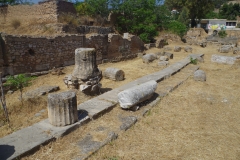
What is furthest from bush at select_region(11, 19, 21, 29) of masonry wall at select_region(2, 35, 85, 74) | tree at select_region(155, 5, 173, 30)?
tree at select_region(155, 5, 173, 30)

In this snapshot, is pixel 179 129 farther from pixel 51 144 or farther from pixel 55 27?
pixel 55 27

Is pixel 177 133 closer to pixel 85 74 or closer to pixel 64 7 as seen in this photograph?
pixel 85 74

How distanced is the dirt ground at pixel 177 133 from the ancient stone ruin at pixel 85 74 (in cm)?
188

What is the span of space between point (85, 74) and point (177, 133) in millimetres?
3749

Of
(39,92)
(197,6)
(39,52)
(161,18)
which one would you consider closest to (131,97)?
(39,92)

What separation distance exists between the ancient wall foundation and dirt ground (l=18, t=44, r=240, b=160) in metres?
6.11

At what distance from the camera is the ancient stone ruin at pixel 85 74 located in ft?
21.5

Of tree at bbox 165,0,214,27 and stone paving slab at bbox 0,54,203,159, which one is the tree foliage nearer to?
stone paving slab at bbox 0,54,203,159

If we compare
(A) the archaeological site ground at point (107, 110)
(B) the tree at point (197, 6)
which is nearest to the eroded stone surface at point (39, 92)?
(A) the archaeological site ground at point (107, 110)

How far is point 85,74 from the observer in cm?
655

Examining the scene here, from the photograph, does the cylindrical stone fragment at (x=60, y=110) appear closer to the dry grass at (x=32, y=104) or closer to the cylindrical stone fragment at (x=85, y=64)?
the dry grass at (x=32, y=104)

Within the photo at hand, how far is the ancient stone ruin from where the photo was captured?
21.5 ft

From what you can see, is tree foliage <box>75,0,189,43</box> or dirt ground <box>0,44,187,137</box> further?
tree foliage <box>75,0,189,43</box>

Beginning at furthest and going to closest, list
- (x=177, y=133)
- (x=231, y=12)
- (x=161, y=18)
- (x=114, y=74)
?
1. (x=231, y=12)
2. (x=161, y=18)
3. (x=114, y=74)
4. (x=177, y=133)
